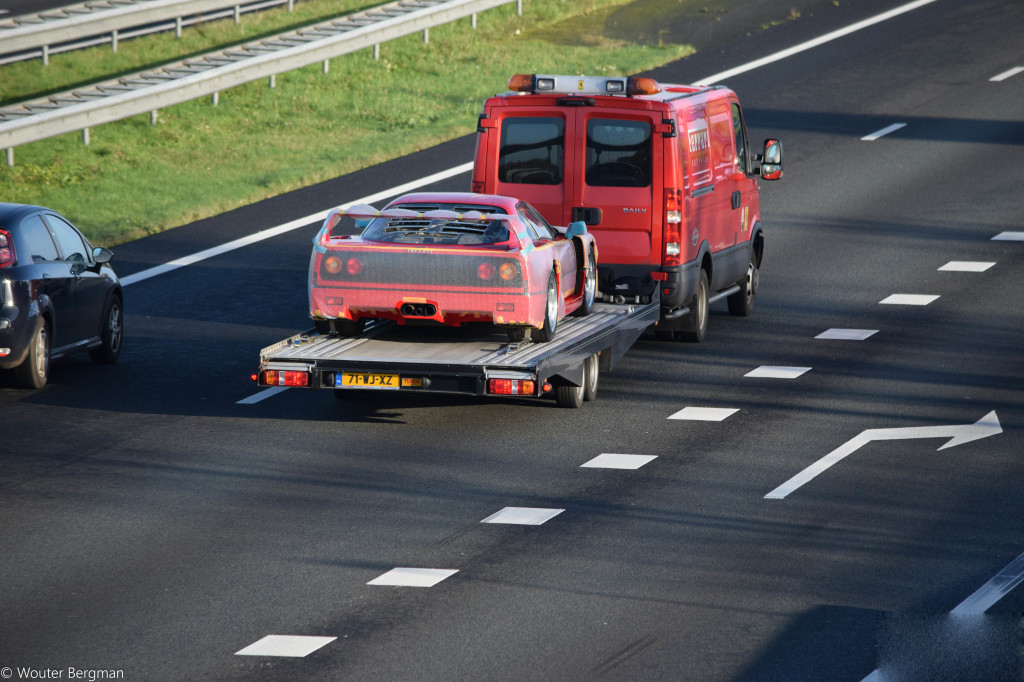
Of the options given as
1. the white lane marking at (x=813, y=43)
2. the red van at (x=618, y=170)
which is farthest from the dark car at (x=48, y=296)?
the white lane marking at (x=813, y=43)

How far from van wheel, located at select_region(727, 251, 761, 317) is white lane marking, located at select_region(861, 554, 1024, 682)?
8.41 meters

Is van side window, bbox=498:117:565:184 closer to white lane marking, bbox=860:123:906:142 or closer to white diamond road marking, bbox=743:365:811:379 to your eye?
white diamond road marking, bbox=743:365:811:379

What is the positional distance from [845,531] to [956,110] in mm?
20706

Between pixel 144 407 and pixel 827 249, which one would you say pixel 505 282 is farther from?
pixel 827 249

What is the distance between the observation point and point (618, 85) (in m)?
15.9

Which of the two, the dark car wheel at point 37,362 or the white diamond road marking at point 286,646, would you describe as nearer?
the white diamond road marking at point 286,646

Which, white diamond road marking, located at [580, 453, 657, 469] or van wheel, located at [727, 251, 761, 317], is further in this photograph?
van wheel, located at [727, 251, 761, 317]

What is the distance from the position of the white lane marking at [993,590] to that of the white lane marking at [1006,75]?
2351 cm

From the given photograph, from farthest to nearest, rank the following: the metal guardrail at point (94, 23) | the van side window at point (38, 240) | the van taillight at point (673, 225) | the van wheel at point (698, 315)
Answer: the metal guardrail at point (94, 23) < the van wheel at point (698, 315) < the van taillight at point (673, 225) < the van side window at point (38, 240)

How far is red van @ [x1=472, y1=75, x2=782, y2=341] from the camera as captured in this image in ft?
51.6

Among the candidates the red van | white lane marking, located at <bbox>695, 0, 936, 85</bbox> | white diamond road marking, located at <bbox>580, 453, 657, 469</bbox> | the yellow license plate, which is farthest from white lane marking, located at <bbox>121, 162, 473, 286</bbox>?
white diamond road marking, located at <bbox>580, 453, 657, 469</bbox>

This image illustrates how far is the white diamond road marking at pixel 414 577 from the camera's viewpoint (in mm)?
9633

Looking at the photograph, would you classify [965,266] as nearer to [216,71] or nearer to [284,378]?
[284,378]

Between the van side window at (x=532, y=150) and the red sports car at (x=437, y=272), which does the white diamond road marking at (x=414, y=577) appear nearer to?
the red sports car at (x=437, y=272)
